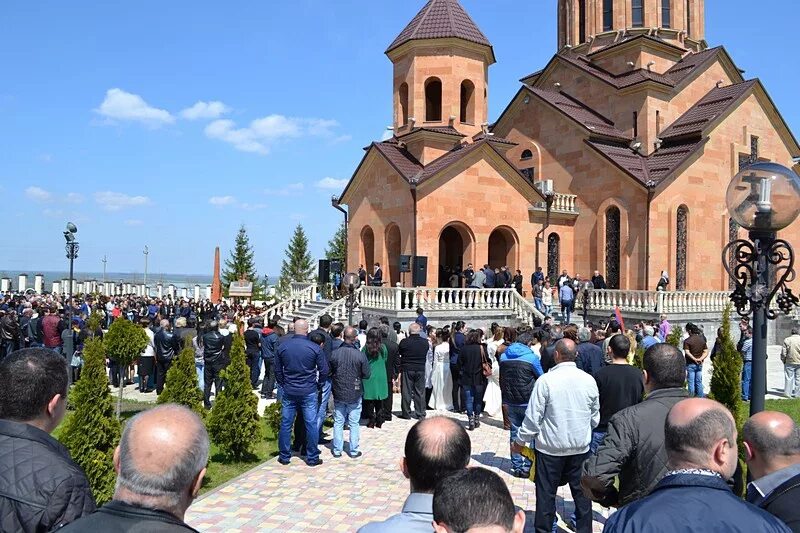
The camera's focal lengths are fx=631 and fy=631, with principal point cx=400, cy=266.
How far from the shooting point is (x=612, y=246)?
83.7 ft

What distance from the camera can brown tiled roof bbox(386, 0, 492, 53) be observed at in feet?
79.9

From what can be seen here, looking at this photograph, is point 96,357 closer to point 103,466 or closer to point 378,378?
point 103,466

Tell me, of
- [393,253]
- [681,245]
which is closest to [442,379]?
[393,253]

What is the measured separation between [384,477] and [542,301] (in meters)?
14.9

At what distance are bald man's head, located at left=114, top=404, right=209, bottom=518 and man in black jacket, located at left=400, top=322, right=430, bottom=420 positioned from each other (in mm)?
8723

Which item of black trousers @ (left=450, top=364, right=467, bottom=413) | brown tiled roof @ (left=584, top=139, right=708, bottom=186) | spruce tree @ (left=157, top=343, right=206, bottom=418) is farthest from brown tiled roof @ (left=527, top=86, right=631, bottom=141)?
spruce tree @ (left=157, top=343, right=206, bottom=418)

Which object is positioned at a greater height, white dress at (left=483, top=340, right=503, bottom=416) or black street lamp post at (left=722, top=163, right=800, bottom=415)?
black street lamp post at (left=722, top=163, right=800, bottom=415)

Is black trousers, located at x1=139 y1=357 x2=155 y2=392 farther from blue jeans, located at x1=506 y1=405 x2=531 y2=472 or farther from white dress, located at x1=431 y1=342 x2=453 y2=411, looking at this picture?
blue jeans, located at x1=506 y1=405 x2=531 y2=472

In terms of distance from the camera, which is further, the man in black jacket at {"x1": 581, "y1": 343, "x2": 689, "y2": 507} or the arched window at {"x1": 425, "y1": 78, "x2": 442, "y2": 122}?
the arched window at {"x1": 425, "y1": 78, "x2": 442, "y2": 122}

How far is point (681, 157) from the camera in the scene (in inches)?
976

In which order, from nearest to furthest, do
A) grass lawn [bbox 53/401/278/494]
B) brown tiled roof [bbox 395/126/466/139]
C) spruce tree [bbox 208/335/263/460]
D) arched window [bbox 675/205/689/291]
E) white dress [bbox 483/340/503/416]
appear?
grass lawn [bbox 53/401/278/494] → spruce tree [bbox 208/335/263/460] → white dress [bbox 483/340/503/416] → brown tiled roof [bbox 395/126/466/139] → arched window [bbox 675/205/689/291]

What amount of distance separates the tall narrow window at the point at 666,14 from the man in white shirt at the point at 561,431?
2921cm

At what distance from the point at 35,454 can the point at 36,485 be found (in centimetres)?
16

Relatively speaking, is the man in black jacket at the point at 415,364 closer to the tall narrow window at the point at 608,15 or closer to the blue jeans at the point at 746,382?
the blue jeans at the point at 746,382
